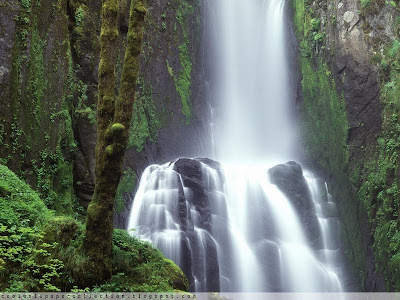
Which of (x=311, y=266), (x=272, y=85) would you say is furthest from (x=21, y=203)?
(x=272, y=85)

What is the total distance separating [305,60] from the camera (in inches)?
873

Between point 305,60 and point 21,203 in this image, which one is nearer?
point 21,203

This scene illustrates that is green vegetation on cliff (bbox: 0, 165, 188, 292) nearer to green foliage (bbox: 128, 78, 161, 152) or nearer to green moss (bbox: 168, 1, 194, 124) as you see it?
green foliage (bbox: 128, 78, 161, 152)

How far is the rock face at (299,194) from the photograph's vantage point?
1705 cm

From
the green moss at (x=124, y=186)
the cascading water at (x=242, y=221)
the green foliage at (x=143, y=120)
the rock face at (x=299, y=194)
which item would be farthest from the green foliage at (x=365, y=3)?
the green moss at (x=124, y=186)

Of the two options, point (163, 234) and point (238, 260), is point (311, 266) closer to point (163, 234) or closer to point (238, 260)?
point (238, 260)

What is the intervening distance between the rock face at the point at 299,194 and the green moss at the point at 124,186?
5824 mm

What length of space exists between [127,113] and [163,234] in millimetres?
8019

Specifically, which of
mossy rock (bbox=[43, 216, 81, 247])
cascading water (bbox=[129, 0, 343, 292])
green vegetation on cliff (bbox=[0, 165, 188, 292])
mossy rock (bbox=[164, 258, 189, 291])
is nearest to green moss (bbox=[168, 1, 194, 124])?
cascading water (bbox=[129, 0, 343, 292])

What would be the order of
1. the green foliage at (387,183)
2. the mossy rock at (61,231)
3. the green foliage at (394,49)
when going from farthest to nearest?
the green foliage at (394,49) → the green foliage at (387,183) → the mossy rock at (61,231)

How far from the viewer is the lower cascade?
1354 centimetres

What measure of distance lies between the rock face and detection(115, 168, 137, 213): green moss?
229 inches

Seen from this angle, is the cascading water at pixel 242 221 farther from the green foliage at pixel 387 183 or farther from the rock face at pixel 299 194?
the green foliage at pixel 387 183

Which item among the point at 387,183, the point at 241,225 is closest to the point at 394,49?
the point at 387,183
